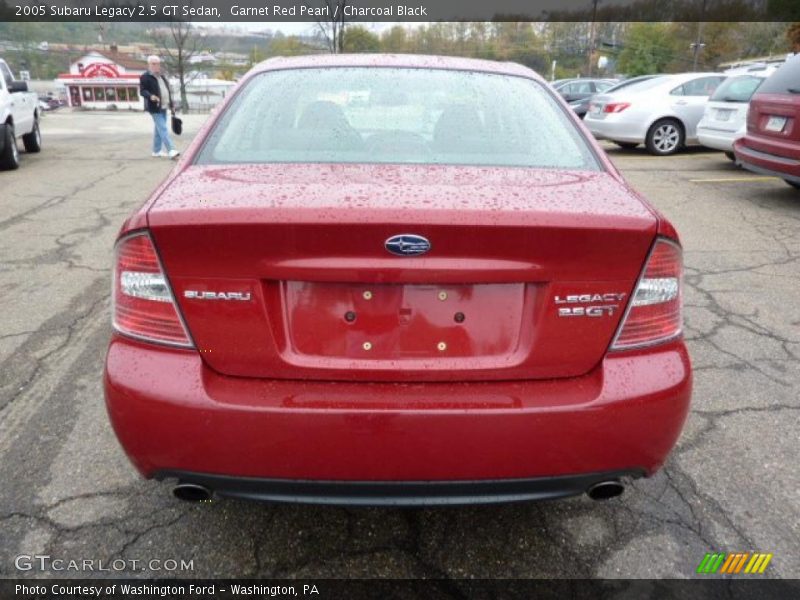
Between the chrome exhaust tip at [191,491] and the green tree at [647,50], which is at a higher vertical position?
the green tree at [647,50]

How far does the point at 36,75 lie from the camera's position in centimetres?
8588

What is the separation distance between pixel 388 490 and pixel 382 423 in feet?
0.70

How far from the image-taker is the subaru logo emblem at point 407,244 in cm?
158

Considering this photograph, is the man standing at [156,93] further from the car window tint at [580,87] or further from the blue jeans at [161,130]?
the car window tint at [580,87]

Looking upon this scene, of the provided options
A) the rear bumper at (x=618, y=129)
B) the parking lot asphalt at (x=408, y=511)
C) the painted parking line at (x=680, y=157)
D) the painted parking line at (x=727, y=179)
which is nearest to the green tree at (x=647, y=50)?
the painted parking line at (x=680, y=157)

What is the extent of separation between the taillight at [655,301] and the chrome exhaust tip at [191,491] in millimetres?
1233

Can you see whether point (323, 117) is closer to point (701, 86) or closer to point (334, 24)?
point (701, 86)

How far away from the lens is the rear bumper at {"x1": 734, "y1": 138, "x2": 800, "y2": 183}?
21.9 ft

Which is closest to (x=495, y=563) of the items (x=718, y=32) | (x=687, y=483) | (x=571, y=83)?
(x=687, y=483)

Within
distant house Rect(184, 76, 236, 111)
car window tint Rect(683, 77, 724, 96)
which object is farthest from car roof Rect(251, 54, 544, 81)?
distant house Rect(184, 76, 236, 111)

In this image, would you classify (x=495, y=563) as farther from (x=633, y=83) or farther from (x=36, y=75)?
(x=36, y=75)

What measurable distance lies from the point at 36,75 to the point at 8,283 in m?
99.3

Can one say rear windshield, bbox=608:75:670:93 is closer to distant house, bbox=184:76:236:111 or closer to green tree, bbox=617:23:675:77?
distant house, bbox=184:76:236:111

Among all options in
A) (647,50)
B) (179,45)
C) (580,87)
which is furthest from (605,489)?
(647,50)
